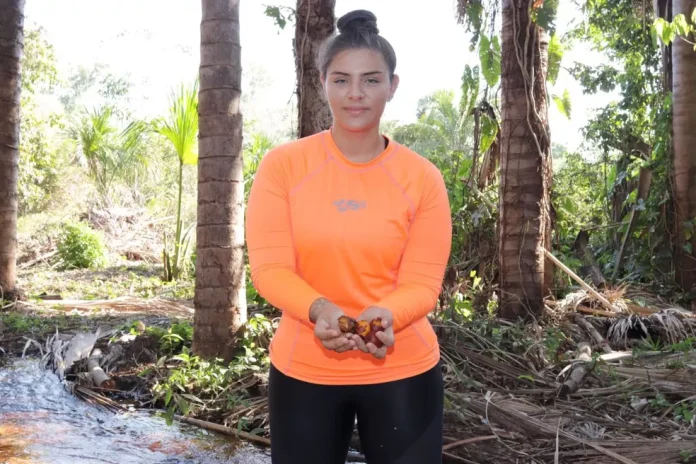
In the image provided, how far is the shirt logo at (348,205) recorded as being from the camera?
1.70 meters

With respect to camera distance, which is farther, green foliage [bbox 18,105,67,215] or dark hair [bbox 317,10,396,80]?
green foliage [bbox 18,105,67,215]

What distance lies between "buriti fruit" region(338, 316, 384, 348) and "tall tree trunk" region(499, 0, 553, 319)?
4321mm

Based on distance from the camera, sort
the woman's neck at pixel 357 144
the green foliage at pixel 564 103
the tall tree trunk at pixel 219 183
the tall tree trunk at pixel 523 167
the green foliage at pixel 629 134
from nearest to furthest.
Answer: the woman's neck at pixel 357 144 → the tall tree trunk at pixel 219 183 → the tall tree trunk at pixel 523 167 → the green foliage at pixel 564 103 → the green foliage at pixel 629 134

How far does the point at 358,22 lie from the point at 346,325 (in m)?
0.76

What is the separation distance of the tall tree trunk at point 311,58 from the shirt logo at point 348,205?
304cm

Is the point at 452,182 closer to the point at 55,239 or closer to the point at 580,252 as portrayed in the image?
the point at 580,252

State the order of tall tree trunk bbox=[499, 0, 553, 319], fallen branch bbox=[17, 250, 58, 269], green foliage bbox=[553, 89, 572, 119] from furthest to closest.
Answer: fallen branch bbox=[17, 250, 58, 269]
green foliage bbox=[553, 89, 572, 119]
tall tree trunk bbox=[499, 0, 553, 319]

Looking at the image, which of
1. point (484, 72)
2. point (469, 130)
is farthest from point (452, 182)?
point (469, 130)

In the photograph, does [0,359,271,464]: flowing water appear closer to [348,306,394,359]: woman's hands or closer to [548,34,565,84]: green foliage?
[348,306,394,359]: woman's hands

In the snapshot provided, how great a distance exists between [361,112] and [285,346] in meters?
0.60

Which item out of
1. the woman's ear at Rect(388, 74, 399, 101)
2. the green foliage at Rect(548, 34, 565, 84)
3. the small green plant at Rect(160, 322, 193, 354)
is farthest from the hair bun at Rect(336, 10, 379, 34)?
the green foliage at Rect(548, 34, 565, 84)

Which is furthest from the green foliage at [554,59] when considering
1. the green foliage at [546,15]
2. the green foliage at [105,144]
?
the green foliage at [105,144]

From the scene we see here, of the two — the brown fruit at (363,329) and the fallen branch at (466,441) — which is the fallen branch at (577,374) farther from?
the brown fruit at (363,329)

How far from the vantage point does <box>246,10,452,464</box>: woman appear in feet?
5.55
